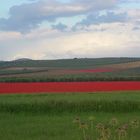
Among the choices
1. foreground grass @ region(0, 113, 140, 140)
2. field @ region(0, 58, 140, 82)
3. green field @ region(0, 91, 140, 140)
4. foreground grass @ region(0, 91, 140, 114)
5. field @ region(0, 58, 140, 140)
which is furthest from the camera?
field @ region(0, 58, 140, 82)

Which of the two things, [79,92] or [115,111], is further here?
[79,92]

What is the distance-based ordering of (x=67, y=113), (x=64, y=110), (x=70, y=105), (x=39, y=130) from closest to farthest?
(x=39, y=130)
(x=67, y=113)
(x=64, y=110)
(x=70, y=105)

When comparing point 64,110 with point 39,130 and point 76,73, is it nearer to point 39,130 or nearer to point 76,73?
point 39,130

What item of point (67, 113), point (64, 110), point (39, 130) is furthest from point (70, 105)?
point (39, 130)

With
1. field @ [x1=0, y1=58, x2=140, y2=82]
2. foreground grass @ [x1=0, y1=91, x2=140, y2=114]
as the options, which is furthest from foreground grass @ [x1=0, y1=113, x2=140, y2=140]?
field @ [x1=0, y1=58, x2=140, y2=82]

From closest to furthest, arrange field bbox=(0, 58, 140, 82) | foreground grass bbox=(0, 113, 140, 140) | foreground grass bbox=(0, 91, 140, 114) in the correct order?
foreground grass bbox=(0, 113, 140, 140)
foreground grass bbox=(0, 91, 140, 114)
field bbox=(0, 58, 140, 82)

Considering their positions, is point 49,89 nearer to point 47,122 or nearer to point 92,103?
point 92,103

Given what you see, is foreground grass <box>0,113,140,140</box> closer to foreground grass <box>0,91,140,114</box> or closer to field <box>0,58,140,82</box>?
foreground grass <box>0,91,140,114</box>

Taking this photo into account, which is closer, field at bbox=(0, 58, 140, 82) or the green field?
the green field

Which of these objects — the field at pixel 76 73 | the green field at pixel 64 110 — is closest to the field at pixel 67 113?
the green field at pixel 64 110

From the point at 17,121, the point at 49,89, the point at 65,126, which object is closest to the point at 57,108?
the point at 17,121

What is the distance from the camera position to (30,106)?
2897 cm

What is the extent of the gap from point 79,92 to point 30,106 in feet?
30.2

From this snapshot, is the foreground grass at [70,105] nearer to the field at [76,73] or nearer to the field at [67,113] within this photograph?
the field at [67,113]
